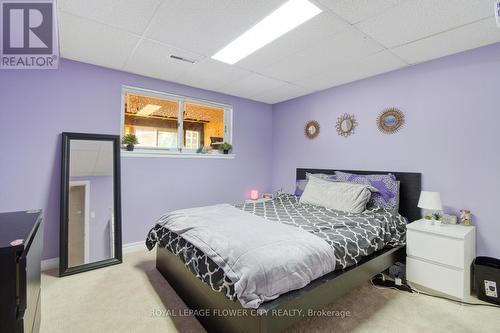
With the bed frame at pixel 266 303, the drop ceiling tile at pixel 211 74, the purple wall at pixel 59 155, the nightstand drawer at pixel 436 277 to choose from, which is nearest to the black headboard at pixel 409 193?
the bed frame at pixel 266 303

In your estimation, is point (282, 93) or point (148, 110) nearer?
point (148, 110)

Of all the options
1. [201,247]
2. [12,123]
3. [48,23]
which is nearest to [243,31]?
[48,23]

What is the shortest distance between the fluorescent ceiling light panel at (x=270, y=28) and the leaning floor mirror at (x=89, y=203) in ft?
5.82

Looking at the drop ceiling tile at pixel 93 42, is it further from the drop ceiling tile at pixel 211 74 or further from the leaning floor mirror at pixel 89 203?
the leaning floor mirror at pixel 89 203

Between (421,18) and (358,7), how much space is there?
570mm

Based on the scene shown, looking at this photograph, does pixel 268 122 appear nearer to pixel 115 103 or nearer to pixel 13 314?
pixel 115 103

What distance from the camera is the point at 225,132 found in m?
4.18

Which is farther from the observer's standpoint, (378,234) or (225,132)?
(225,132)

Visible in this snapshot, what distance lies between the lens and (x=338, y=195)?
2857 millimetres

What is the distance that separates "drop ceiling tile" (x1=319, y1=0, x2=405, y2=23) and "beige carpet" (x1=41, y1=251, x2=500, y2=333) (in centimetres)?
235

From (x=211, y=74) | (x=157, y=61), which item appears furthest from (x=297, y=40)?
(x=157, y=61)

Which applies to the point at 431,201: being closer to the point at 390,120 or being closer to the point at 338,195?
the point at 338,195

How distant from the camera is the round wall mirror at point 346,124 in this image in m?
3.43

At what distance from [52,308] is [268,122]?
390cm
